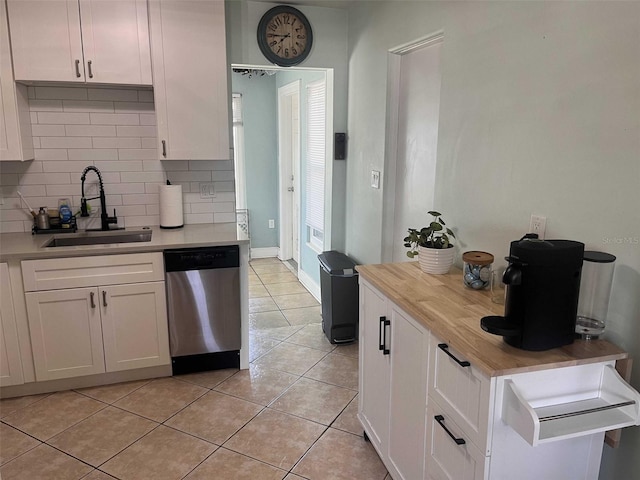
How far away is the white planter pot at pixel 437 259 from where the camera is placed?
7.25 feet

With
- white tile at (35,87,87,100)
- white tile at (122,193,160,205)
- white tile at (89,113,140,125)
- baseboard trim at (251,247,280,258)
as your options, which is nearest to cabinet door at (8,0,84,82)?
white tile at (35,87,87,100)

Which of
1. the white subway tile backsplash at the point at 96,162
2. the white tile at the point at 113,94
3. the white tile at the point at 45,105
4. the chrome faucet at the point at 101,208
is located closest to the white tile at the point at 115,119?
the white subway tile backsplash at the point at 96,162

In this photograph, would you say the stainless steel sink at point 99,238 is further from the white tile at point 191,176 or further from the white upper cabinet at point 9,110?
Answer: the white upper cabinet at point 9,110

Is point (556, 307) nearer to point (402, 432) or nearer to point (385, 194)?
point (402, 432)

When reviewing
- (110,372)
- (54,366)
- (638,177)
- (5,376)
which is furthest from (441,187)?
(5,376)

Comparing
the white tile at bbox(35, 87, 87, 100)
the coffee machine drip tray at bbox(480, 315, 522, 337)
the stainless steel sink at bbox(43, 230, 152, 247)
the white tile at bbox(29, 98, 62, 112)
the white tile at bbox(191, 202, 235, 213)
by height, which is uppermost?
the white tile at bbox(35, 87, 87, 100)

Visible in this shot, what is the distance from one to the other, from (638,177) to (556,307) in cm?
45

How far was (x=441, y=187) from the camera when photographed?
2.51 meters

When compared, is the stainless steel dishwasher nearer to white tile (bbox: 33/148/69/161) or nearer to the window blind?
white tile (bbox: 33/148/69/161)

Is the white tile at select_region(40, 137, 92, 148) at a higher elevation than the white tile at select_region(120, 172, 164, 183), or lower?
higher

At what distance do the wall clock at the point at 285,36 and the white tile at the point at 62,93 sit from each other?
50.6 inches

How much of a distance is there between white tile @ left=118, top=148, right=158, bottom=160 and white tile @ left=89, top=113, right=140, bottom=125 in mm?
188

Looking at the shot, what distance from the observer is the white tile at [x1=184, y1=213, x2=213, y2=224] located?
3.62 m

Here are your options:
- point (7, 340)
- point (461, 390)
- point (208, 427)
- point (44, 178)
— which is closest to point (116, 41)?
point (44, 178)
